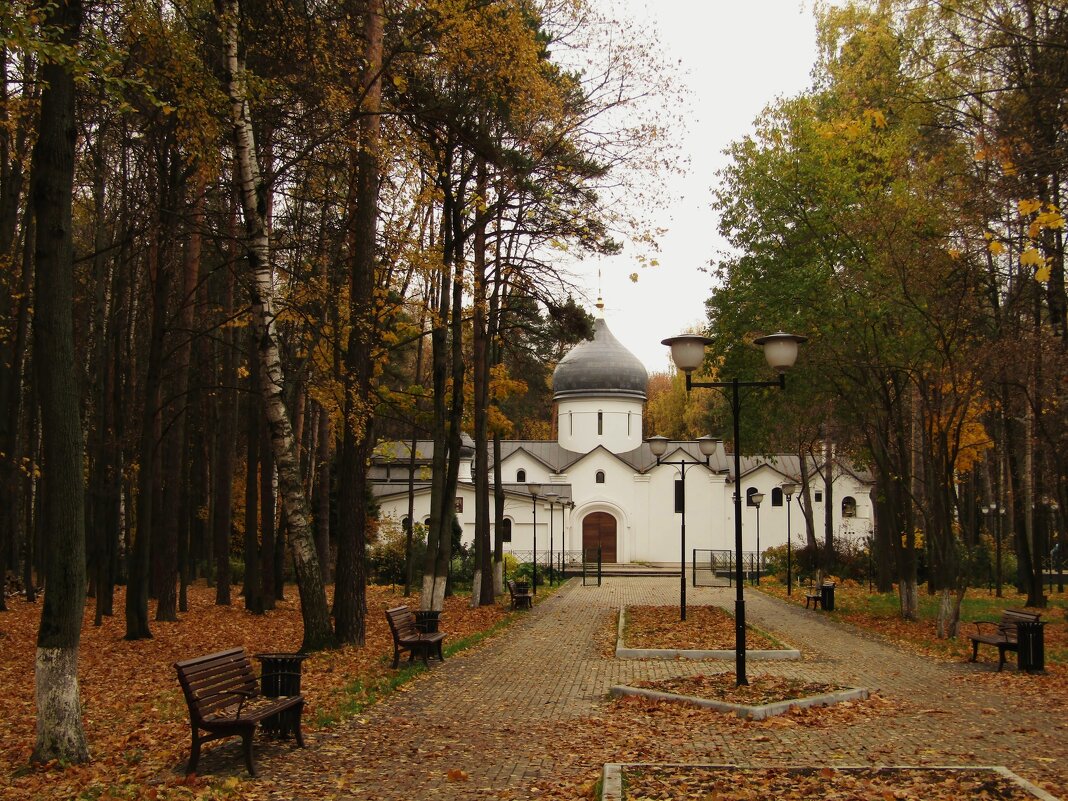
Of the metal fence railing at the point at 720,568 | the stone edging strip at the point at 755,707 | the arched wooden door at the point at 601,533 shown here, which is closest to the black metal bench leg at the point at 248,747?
the stone edging strip at the point at 755,707

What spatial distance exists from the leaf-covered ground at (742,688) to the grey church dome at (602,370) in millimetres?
→ 45227

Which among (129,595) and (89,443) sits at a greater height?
(89,443)

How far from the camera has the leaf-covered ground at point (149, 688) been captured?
727cm

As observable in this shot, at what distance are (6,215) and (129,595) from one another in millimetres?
6436

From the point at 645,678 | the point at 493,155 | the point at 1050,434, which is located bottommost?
the point at 645,678

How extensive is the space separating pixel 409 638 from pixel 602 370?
1754 inches

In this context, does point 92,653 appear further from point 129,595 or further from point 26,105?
point 26,105

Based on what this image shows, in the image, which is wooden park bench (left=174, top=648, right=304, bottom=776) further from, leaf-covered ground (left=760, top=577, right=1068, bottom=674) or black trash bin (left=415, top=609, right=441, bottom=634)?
leaf-covered ground (left=760, top=577, right=1068, bottom=674)

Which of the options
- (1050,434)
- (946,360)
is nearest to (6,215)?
(946,360)

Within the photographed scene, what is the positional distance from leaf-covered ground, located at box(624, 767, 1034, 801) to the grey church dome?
50273 mm

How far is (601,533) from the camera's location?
55.0 metres

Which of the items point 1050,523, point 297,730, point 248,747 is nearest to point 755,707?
point 297,730

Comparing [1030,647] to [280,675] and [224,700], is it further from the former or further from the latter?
[224,700]

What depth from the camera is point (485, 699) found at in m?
11.4
